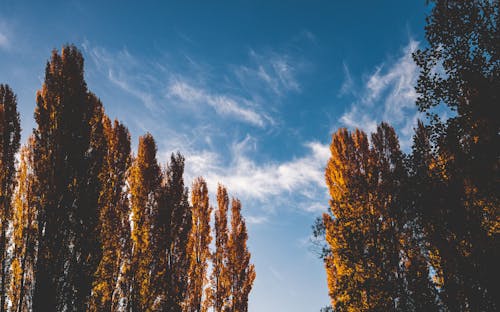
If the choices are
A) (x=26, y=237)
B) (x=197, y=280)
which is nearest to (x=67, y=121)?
(x=26, y=237)

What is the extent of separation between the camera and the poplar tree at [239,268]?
21.0 metres

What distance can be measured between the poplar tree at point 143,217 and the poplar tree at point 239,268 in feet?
25.8

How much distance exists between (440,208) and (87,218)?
11.9 meters

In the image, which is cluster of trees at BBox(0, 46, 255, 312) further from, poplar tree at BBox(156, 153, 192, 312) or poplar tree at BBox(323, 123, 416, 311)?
poplar tree at BBox(323, 123, 416, 311)

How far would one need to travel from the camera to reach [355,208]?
47.2 ft

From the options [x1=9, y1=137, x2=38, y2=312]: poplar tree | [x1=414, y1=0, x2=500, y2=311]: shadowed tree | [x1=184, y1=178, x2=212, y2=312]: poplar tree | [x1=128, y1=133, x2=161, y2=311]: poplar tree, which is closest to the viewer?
[x1=414, y1=0, x2=500, y2=311]: shadowed tree

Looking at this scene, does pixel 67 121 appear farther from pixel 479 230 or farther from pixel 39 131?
pixel 479 230

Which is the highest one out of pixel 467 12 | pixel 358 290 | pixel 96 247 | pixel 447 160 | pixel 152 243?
pixel 467 12

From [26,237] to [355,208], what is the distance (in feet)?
46.6

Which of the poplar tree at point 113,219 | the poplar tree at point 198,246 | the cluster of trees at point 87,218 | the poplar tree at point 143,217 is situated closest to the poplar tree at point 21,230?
the cluster of trees at point 87,218

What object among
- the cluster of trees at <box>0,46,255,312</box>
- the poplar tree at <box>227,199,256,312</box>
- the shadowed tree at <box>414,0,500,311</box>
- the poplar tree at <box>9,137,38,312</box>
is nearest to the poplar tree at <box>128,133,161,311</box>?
the cluster of trees at <box>0,46,255,312</box>

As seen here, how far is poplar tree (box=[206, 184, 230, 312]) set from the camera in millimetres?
19656

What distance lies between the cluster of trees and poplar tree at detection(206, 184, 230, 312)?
4.0 inches

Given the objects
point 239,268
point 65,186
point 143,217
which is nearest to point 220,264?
point 239,268
